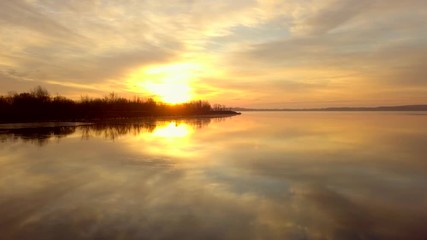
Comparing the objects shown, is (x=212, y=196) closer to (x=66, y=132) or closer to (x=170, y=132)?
(x=170, y=132)

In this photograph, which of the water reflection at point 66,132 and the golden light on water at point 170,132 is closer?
the water reflection at point 66,132

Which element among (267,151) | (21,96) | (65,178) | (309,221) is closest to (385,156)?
(267,151)

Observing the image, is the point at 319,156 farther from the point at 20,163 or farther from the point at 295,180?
the point at 20,163

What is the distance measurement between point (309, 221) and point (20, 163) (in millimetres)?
15206

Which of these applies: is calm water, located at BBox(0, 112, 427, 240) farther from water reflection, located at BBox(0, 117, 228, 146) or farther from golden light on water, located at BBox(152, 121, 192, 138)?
golden light on water, located at BBox(152, 121, 192, 138)

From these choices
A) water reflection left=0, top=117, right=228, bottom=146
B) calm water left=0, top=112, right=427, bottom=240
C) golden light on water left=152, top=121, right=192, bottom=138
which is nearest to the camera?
calm water left=0, top=112, right=427, bottom=240

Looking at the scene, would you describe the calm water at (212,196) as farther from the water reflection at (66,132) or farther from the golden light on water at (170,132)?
the golden light on water at (170,132)

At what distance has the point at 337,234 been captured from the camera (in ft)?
27.0

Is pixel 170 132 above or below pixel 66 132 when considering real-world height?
below

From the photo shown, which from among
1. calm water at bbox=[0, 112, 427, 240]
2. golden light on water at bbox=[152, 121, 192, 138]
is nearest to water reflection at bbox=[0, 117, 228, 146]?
golden light on water at bbox=[152, 121, 192, 138]

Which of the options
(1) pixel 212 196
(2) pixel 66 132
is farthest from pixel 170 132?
(1) pixel 212 196

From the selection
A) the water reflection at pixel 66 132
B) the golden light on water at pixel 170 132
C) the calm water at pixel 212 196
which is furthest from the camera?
the golden light on water at pixel 170 132

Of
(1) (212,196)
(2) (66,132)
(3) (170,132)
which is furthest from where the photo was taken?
(3) (170,132)

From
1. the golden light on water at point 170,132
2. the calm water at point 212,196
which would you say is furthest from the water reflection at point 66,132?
the calm water at point 212,196
